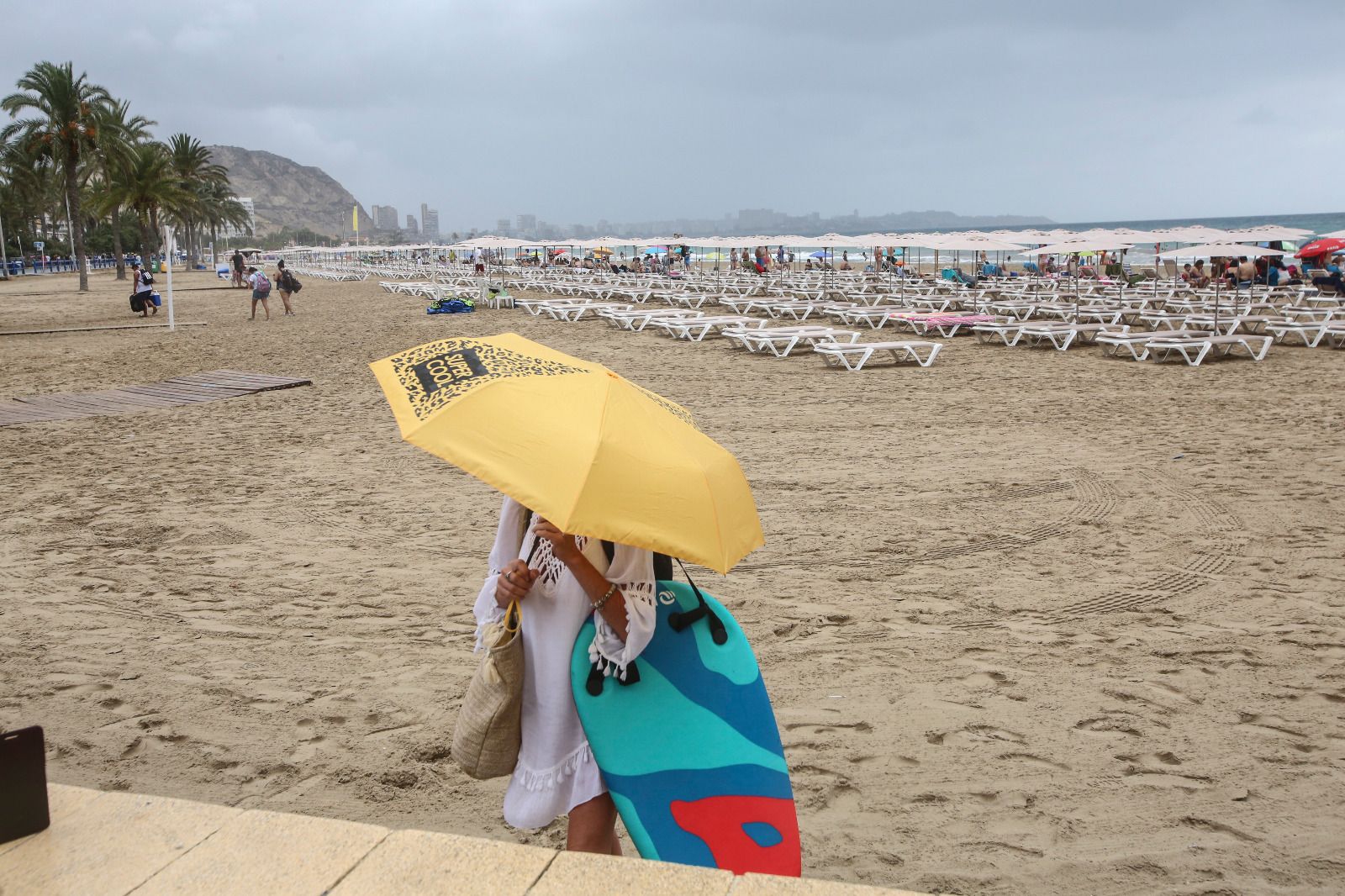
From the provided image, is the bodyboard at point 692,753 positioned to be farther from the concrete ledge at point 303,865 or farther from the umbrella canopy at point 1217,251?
the umbrella canopy at point 1217,251

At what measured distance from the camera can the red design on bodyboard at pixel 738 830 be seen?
1.93 meters

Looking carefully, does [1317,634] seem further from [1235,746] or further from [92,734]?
[92,734]

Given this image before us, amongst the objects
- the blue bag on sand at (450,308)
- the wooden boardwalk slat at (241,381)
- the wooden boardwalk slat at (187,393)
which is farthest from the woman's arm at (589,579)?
the blue bag on sand at (450,308)

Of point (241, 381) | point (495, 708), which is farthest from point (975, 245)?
point (495, 708)

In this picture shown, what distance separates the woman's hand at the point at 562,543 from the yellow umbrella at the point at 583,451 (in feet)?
0.44

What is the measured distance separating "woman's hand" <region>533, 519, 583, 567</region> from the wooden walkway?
9143 mm

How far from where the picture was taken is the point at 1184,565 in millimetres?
4918

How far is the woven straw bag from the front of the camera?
192cm

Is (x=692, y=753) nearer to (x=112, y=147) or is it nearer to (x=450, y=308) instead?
(x=450, y=308)

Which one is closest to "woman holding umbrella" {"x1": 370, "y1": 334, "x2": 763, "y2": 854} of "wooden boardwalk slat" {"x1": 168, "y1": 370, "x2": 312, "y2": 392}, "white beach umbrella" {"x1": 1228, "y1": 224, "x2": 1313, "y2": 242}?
"wooden boardwalk slat" {"x1": 168, "y1": 370, "x2": 312, "y2": 392}

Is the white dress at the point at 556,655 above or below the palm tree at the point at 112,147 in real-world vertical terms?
below

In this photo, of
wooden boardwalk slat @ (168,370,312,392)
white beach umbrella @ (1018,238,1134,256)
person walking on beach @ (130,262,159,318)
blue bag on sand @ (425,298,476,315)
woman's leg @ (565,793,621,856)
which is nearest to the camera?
woman's leg @ (565,793,621,856)

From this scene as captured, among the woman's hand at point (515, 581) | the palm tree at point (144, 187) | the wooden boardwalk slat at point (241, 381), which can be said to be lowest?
the wooden boardwalk slat at point (241, 381)

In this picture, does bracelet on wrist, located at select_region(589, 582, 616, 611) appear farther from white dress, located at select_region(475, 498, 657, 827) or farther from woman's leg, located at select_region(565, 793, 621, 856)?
woman's leg, located at select_region(565, 793, 621, 856)
